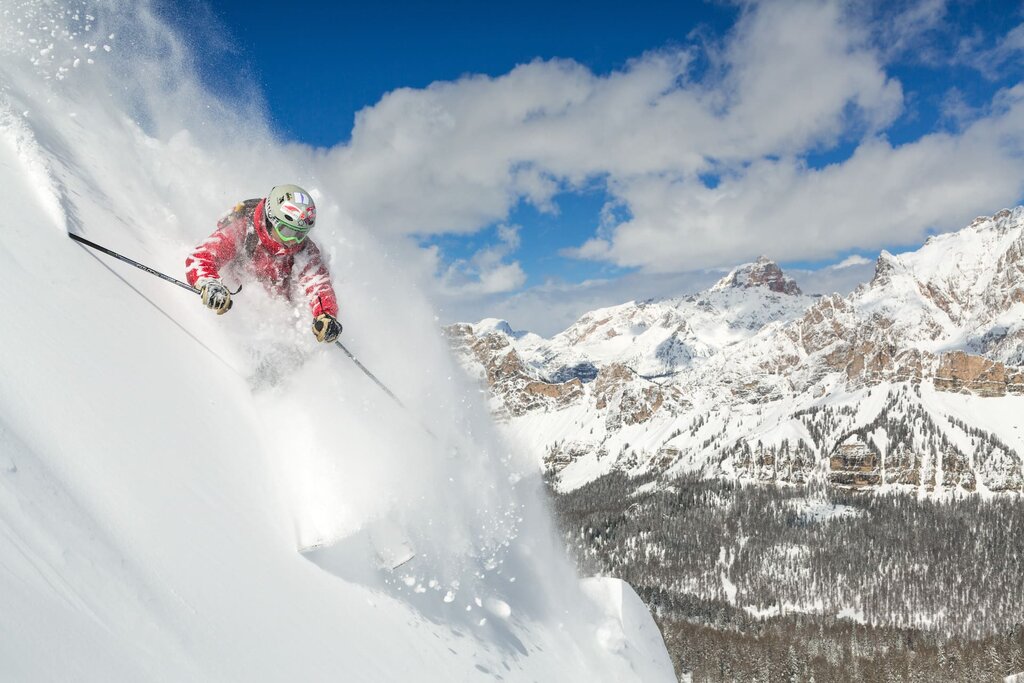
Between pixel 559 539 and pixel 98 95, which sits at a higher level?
pixel 98 95

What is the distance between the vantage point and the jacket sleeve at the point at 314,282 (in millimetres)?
10930

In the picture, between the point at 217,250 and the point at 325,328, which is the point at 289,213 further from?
the point at 325,328

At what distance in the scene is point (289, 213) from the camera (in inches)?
408

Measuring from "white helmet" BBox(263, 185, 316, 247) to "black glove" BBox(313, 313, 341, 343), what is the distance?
143cm

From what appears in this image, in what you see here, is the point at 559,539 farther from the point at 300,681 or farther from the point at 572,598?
the point at 300,681

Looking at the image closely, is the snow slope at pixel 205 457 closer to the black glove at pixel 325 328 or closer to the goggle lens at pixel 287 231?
the black glove at pixel 325 328

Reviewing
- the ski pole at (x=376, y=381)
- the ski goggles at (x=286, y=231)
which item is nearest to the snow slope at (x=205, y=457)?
the ski pole at (x=376, y=381)

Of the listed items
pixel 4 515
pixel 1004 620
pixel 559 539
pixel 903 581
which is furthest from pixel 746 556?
pixel 4 515

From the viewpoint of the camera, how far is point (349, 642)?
249 inches

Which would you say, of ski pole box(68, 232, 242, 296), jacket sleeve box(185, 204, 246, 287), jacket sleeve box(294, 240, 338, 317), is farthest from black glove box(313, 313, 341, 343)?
ski pole box(68, 232, 242, 296)

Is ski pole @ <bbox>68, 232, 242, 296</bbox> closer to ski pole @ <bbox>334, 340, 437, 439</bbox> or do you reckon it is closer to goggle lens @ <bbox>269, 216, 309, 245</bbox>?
goggle lens @ <bbox>269, 216, 309, 245</bbox>

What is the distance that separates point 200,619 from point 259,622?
63 cm

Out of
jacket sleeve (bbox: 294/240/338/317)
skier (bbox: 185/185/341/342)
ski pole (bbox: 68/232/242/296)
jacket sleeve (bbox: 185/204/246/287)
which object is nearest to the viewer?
ski pole (bbox: 68/232/242/296)

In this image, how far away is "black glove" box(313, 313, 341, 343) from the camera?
10.1 meters
